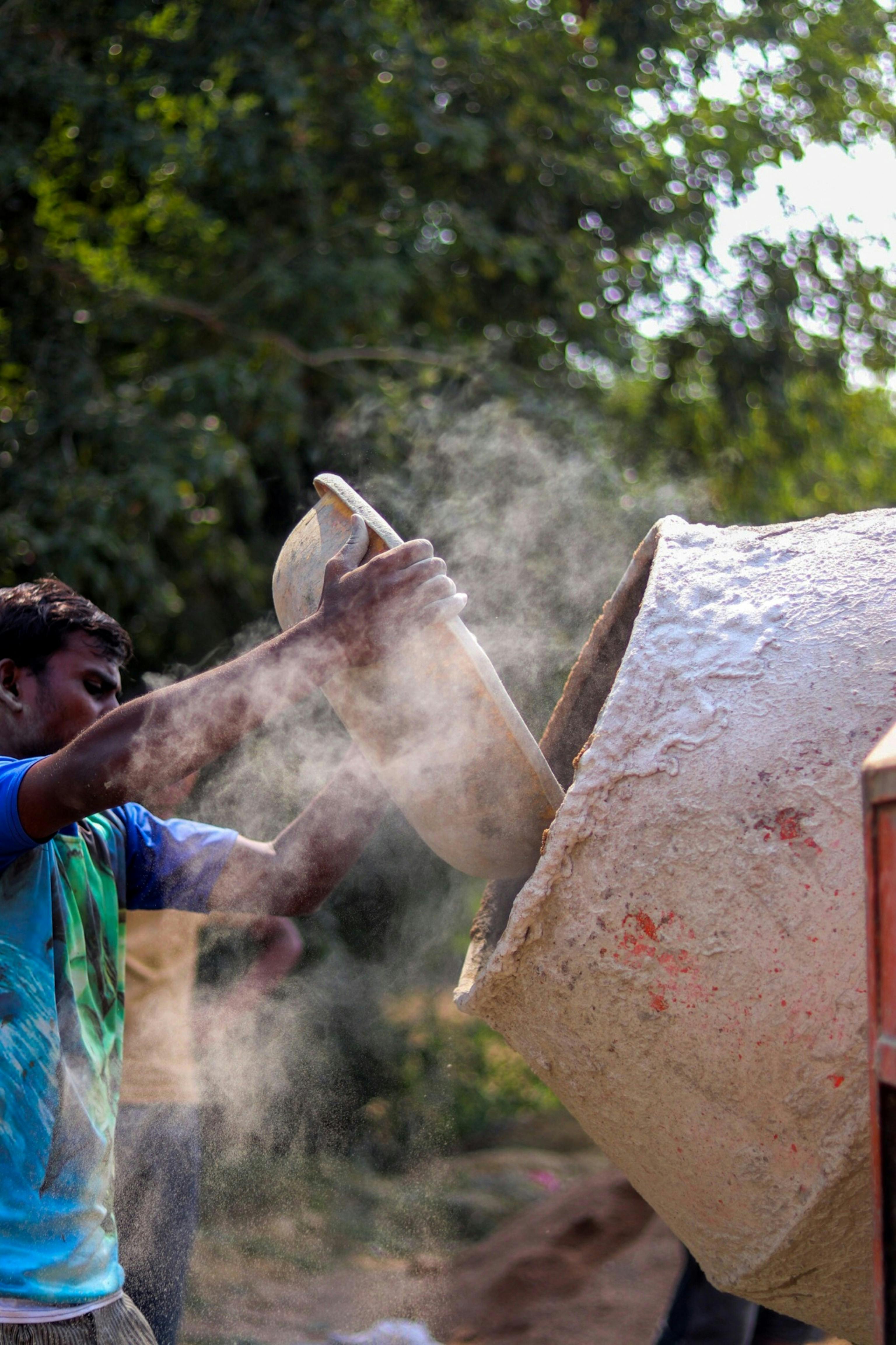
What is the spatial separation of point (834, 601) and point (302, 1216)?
16.2ft

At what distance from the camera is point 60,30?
6375mm

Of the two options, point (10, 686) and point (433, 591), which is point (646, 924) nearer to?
point (433, 591)

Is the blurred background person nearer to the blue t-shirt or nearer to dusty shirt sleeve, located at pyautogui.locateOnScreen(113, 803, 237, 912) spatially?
dusty shirt sleeve, located at pyautogui.locateOnScreen(113, 803, 237, 912)

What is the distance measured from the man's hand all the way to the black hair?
0.71 metres

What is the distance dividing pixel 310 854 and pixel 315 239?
508 cm

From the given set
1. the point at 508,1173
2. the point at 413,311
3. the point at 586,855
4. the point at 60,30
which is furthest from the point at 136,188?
the point at 586,855

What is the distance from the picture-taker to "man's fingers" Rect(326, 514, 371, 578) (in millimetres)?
2006

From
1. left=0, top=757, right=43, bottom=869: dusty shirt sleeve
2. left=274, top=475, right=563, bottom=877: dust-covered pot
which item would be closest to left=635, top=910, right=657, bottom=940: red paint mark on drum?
left=274, top=475, right=563, bottom=877: dust-covered pot

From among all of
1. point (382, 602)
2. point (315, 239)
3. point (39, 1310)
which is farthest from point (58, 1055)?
point (315, 239)

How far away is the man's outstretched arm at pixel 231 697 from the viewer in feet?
6.27

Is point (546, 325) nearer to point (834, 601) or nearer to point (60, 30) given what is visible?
point (60, 30)

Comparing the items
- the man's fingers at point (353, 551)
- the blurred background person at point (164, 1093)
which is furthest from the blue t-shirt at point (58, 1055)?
the man's fingers at point (353, 551)

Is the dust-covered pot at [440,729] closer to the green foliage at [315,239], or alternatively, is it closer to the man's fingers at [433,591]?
the man's fingers at [433,591]

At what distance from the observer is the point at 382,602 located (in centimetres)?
195
